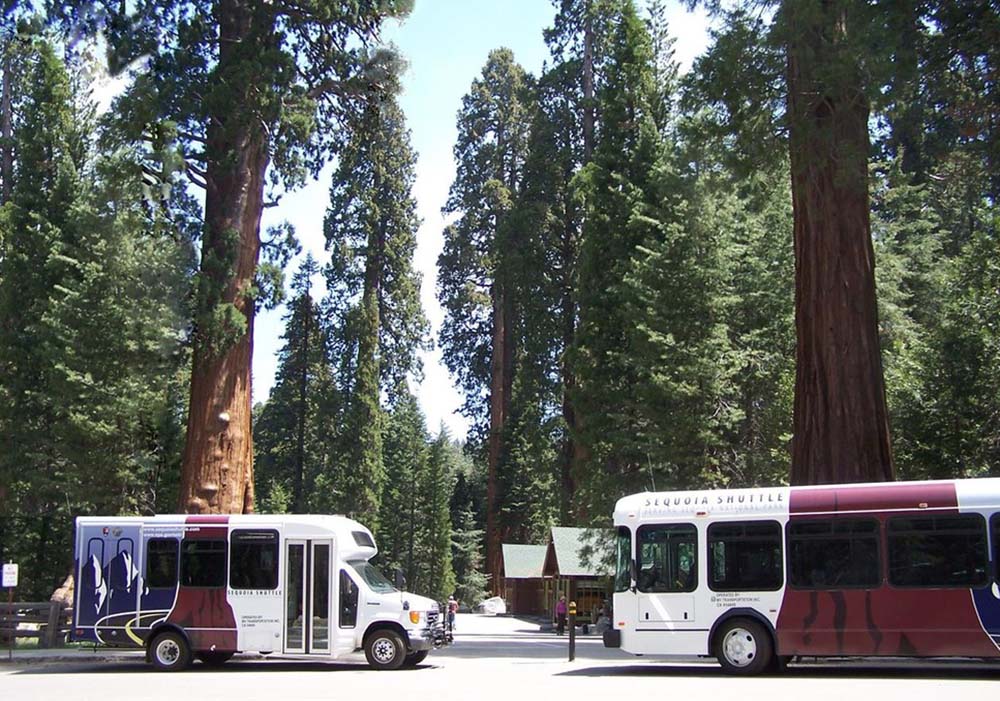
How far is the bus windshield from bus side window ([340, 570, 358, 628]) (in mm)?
323

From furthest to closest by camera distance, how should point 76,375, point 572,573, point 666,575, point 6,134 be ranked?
1. point 572,573
2. point 6,134
3. point 76,375
4. point 666,575

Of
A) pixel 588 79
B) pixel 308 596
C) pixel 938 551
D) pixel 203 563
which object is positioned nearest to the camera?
pixel 938 551

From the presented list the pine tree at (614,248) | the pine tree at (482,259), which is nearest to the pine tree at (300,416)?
the pine tree at (482,259)

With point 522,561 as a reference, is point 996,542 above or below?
above

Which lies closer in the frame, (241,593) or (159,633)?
(241,593)

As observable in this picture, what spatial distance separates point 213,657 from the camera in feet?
69.4

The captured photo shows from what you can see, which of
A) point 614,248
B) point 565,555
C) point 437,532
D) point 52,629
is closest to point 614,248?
point 614,248

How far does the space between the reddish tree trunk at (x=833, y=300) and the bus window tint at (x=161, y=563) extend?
11.3 metres

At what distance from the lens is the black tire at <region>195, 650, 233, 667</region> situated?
20816 millimetres

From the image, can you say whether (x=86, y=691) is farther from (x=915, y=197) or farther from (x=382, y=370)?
(x=382, y=370)

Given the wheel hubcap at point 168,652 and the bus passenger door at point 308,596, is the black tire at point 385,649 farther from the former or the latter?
the wheel hubcap at point 168,652

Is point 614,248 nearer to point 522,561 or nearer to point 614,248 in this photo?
point 614,248

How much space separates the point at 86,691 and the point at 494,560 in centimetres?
5884

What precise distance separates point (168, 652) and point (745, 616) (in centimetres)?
964
